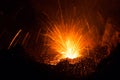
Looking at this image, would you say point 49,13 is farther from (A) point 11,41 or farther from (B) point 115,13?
(B) point 115,13

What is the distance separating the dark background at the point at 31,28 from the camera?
9.73 meters

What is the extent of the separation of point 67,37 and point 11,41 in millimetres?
3223

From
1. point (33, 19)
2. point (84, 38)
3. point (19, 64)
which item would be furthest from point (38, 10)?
point (19, 64)

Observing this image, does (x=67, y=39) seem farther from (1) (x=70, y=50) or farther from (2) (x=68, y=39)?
(1) (x=70, y=50)

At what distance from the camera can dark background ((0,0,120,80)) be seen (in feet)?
31.9

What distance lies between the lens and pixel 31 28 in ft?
48.1

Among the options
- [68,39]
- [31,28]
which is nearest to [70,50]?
[68,39]

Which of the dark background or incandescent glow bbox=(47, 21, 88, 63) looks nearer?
the dark background

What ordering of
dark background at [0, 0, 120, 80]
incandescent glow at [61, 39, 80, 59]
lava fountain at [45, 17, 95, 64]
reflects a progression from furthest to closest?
lava fountain at [45, 17, 95, 64], incandescent glow at [61, 39, 80, 59], dark background at [0, 0, 120, 80]

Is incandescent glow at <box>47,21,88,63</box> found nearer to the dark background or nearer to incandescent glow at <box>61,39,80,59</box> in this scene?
incandescent glow at <box>61,39,80,59</box>

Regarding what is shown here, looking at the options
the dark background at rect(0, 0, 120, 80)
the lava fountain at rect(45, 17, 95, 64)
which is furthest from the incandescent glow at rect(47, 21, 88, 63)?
the dark background at rect(0, 0, 120, 80)

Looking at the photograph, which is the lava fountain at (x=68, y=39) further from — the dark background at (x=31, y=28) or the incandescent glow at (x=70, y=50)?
the dark background at (x=31, y=28)

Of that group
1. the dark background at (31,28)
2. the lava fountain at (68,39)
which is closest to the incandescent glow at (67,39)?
the lava fountain at (68,39)

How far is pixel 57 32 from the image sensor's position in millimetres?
14383
